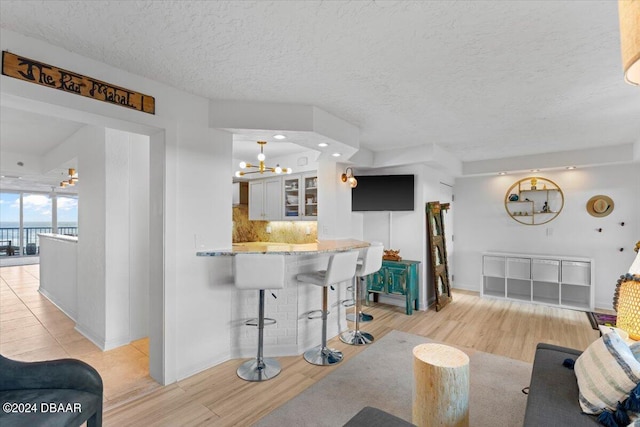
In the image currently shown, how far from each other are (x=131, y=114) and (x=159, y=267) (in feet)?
4.08

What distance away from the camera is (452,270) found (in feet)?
20.4

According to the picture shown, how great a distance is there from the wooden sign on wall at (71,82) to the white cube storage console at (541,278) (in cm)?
567

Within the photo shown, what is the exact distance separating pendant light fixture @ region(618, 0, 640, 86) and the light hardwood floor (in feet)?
8.53

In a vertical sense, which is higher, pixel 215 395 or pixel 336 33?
pixel 336 33

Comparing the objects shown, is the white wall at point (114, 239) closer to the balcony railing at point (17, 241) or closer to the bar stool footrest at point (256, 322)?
the bar stool footrest at point (256, 322)

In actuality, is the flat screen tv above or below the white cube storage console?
above

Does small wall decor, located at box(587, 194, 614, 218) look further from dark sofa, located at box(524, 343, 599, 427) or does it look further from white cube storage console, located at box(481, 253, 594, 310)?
dark sofa, located at box(524, 343, 599, 427)

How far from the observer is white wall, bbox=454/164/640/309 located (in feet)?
15.4

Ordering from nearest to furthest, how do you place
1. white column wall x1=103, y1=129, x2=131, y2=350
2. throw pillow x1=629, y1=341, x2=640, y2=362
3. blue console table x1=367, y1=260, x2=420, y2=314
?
throw pillow x1=629, y1=341, x2=640, y2=362
white column wall x1=103, y1=129, x2=131, y2=350
blue console table x1=367, y1=260, x2=420, y2=314

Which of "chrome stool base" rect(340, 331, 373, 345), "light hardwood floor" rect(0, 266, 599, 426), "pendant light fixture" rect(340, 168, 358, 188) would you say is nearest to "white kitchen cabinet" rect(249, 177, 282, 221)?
"pendant light fixture" rect(340, 168, 358, 188)

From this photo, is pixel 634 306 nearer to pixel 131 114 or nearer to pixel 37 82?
pixel 131 114

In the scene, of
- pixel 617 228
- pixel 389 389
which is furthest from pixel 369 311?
pixel 617 228

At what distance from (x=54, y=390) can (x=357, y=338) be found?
106 inches

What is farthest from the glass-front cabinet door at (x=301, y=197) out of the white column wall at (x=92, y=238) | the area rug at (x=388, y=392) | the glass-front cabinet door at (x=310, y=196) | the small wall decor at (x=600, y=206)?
the small wall decor at (x=600, y=206)
